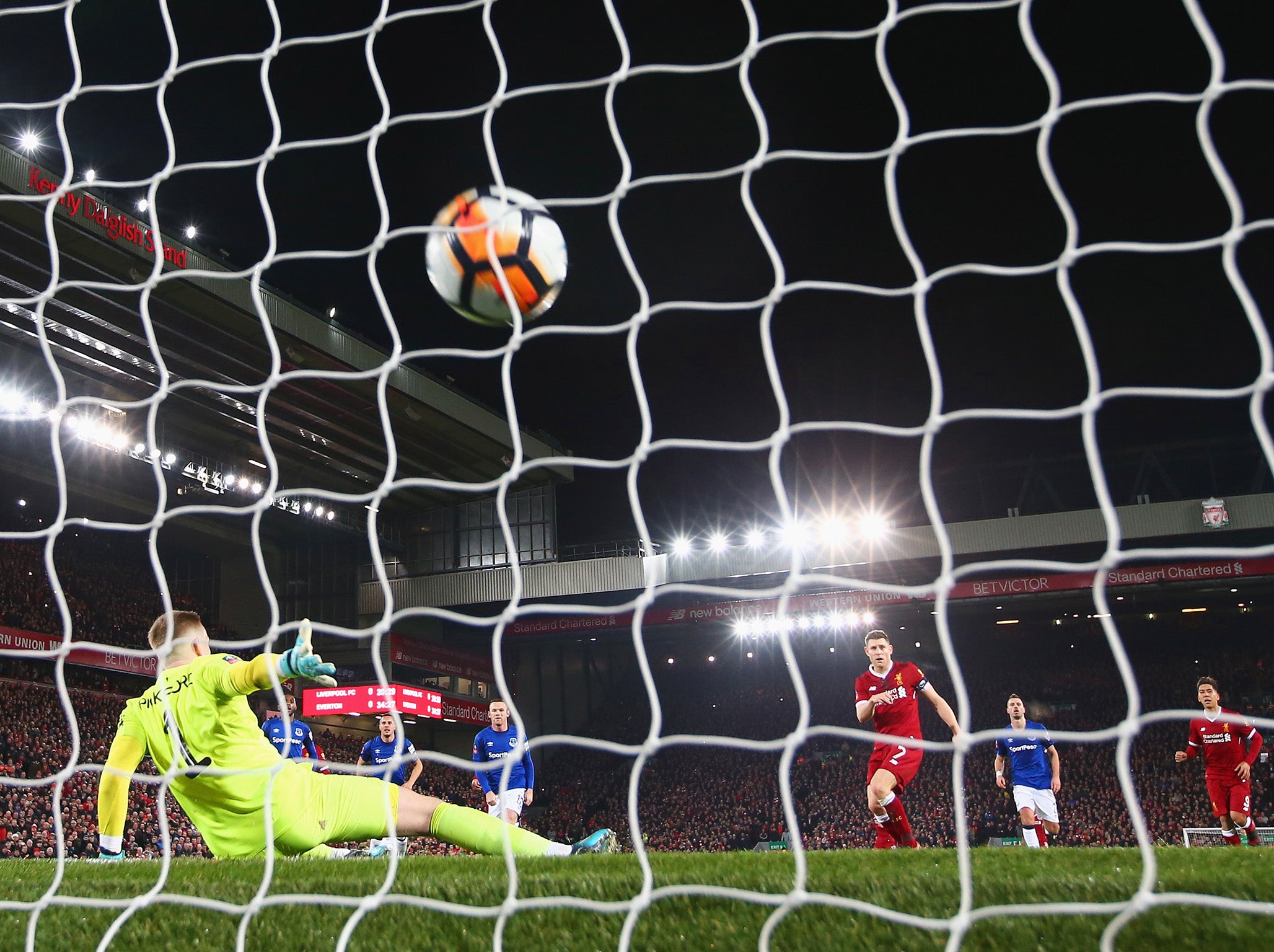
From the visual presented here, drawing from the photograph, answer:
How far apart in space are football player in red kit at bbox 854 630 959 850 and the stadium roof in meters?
12.2

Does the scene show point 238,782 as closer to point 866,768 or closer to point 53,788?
point 53,788

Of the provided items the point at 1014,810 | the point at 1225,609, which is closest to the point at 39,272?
the point at 1014,810

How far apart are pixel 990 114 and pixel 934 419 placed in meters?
13.8

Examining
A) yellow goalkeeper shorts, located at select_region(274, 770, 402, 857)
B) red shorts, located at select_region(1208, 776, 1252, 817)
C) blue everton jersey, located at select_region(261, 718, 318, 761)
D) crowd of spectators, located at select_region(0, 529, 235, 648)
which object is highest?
crowd of spectators, located at select_region(0, 529, 235, 648)

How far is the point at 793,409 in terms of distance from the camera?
26.6 metres

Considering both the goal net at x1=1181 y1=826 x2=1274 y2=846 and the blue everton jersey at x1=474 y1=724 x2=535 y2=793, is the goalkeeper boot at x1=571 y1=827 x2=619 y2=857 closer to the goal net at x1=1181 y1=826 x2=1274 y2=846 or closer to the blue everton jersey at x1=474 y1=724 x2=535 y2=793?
the blue everton jersey at x1=474 y1=724 x2=535 y2=793

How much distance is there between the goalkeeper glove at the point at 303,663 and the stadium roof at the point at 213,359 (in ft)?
41.4

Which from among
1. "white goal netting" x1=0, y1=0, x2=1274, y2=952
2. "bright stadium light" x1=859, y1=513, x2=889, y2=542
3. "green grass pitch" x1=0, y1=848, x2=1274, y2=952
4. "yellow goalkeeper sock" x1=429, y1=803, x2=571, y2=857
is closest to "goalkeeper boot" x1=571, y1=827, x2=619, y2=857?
"white goal netting" x1=0, y1=0, x2=1274, y2=952

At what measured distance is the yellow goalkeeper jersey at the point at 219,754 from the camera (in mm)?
4125

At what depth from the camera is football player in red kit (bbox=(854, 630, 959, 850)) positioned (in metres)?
6.90

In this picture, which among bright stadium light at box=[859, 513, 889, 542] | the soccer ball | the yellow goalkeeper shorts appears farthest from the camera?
bright stadium light at box=[859, 513, 889, 542]

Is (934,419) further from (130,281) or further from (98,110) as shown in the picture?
(130,281)

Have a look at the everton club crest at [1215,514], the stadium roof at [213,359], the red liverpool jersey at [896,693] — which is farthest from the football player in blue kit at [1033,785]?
the everton club crest at [1215,514]

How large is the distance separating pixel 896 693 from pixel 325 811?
418 cm
